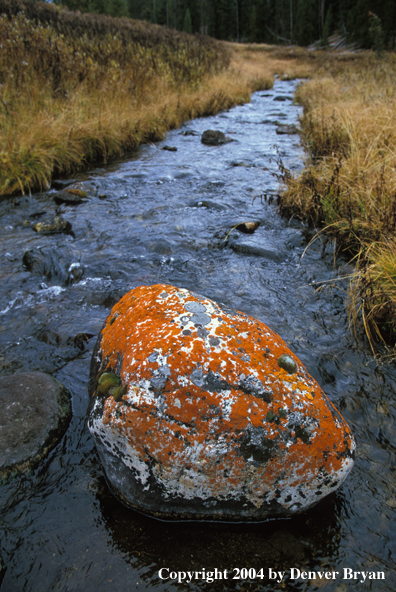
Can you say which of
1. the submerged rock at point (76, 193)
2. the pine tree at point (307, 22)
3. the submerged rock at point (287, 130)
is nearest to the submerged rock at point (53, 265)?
the submerged rock at point (76, 193)

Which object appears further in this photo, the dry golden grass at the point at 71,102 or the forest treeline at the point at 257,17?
the forest treeline at the point at 257,17

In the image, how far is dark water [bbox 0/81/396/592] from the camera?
1.42 meters

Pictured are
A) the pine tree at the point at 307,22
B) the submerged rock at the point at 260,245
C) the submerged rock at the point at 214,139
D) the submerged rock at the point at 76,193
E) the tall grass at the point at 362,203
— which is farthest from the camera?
the pine tree at the point at 307,22

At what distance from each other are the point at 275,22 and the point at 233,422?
70.8 m

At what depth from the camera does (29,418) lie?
72.7 inches

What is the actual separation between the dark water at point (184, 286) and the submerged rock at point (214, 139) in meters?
1.95

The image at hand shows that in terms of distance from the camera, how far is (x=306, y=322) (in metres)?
2.83

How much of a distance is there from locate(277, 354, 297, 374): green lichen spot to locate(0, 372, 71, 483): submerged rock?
4.17 ft

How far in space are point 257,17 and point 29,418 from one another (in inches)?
2649

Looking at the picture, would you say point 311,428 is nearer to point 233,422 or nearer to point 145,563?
point 233,422

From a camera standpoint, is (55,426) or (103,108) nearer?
(55,426)

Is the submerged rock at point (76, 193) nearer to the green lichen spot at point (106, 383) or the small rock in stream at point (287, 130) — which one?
the green lichen spot at point (106, 383)

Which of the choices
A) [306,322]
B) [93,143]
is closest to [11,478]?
[306,322]

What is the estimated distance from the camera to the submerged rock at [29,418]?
1.71 m
